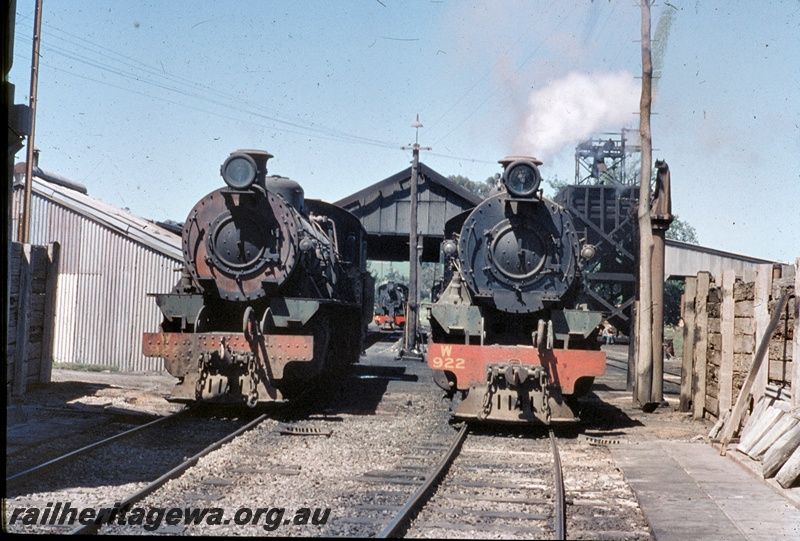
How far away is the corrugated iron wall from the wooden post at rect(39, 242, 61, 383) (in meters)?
3.38

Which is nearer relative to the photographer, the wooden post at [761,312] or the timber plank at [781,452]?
the timber plank at [781,452]

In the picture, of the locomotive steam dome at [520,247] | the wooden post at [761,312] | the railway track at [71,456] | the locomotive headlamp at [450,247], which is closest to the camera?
the railway track at [71,456]

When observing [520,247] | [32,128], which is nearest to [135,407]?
[520,247]

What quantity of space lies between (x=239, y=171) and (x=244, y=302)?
67.1 inches

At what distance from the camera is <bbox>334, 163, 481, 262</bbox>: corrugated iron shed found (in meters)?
24.0

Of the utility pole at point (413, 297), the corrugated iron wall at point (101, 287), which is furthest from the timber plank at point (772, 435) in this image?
the utility pole at point (413, 297)

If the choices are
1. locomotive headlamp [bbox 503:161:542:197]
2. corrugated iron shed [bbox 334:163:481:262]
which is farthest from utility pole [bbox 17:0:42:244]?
corrugated iron shed [bbox 334:163:481:262]

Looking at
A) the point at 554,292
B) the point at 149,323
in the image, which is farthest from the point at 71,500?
the point at 149,323

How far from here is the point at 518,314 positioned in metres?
9.91

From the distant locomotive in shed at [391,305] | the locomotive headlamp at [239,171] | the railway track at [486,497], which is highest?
the locomotive headlamp at [239,171]

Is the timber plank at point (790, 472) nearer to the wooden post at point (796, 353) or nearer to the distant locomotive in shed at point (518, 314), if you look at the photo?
the wooden post at point (796, 353)

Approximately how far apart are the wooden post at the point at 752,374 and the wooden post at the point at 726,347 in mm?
1214

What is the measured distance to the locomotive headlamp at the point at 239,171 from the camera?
963 centimetres

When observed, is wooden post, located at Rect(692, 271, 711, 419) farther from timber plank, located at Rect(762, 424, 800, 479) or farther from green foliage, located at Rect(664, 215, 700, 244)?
green foliage, located at Rect(664, 215, 700, 244)
